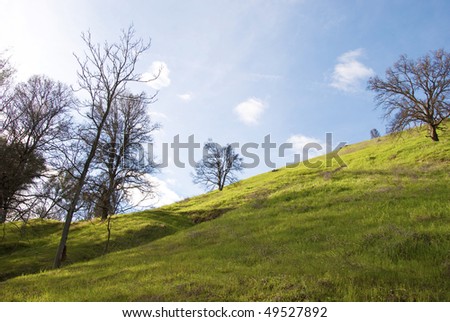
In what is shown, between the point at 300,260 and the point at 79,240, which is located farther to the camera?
the point at 79,240

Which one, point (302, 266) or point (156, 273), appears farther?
point (156, 273)

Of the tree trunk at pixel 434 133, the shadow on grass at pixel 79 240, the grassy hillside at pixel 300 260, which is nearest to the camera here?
the grassy hillside at pixel 300 260

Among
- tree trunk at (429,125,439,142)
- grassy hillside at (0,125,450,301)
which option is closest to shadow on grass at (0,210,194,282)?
grassy hillside at (0,125,450,301)

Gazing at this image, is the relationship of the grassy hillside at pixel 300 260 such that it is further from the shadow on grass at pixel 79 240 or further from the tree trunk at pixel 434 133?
the tree trunk at pixel 434 133

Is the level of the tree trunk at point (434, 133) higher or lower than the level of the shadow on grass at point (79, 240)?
higher

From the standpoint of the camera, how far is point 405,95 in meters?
49.4

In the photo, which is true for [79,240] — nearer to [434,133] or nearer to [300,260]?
[300,260]

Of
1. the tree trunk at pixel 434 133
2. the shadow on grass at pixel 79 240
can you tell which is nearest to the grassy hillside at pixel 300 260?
the shadow on grass at pixel 79 240

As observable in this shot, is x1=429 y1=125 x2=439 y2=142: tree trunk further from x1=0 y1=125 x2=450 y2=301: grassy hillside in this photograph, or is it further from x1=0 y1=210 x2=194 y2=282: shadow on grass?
x1=0 y1=210 x2=194 y2=282: shadow on grass

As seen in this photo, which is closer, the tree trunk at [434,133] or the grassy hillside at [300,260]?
the grassy hillside at [300,260]

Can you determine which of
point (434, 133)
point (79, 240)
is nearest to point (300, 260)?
point (79, 240)
